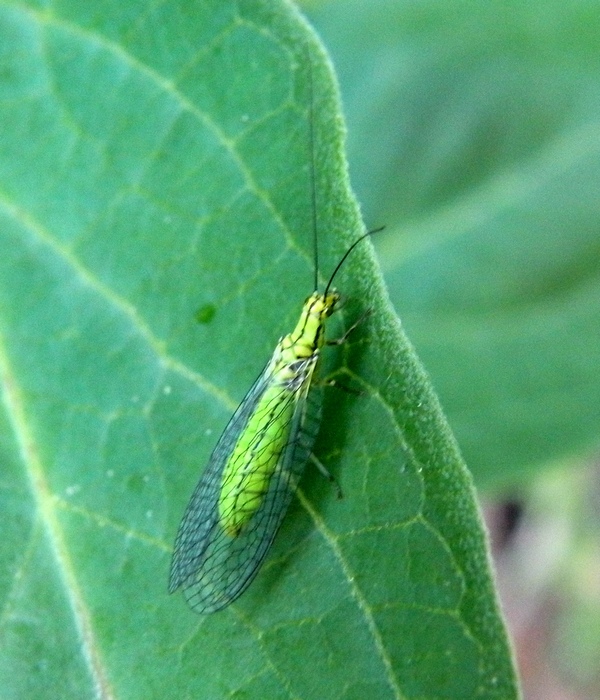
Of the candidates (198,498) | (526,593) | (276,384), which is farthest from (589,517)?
(198,498)

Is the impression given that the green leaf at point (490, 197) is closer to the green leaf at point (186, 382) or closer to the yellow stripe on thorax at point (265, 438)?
the yellow stripe on thorax at point (265, 438)

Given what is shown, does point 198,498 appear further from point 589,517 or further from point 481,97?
point 589,517

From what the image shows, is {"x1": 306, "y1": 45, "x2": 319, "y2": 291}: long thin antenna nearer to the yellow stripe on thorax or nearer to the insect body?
the insect body

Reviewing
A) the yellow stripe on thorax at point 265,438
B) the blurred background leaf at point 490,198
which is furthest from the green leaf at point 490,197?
the yellow stripe on thorax at point 265,438

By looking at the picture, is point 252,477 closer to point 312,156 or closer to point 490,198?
point 312,156

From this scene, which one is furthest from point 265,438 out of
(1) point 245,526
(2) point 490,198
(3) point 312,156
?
(2) point 490,198

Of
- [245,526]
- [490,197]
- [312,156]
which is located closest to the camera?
[312,156]

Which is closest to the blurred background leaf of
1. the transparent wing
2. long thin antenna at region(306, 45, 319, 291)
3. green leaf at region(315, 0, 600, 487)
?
green leaf at region(315, 0, 600, 487)

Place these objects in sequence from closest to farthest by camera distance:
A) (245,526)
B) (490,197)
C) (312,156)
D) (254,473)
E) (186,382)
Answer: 1. (312,156)
2. (186,382)
3. (245,526)
4. (254,473)
5. (490,197)
